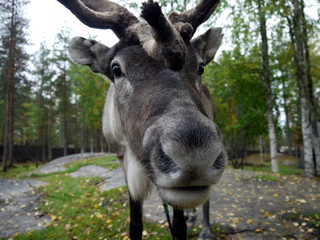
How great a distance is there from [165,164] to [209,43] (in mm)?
2623

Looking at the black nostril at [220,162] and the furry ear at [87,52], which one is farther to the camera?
the furry ear at [87,52]

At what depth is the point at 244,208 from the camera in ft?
20.2

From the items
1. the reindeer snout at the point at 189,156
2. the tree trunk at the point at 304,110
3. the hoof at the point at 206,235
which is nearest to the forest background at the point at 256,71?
the tree trunk at the point at 304,110

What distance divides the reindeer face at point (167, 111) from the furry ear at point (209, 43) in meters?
0.87

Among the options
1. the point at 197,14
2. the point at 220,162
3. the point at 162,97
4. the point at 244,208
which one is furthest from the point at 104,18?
the point at 244,208

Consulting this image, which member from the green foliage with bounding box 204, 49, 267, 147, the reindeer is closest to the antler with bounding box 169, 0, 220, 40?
the reindeer

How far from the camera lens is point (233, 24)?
431 inches

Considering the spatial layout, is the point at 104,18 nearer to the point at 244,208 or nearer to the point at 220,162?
the point at 220,162

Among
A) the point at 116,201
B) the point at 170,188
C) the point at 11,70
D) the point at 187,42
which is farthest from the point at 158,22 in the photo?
the point at 11,70

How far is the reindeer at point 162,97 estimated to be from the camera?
1505 millimetres

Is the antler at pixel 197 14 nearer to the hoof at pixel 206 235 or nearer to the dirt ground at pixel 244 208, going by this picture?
the hoof at pixel 206 235

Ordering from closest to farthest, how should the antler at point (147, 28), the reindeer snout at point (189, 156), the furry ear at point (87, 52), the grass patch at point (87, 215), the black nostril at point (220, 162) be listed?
the reindeer snout at point (189, 156), the black nostril at point (220, 162), the antler at point (147, 28), the furry ear at point (87, 52), the grass patch at point (87, 215)

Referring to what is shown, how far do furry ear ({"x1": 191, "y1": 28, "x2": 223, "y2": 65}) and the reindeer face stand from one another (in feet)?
2.86

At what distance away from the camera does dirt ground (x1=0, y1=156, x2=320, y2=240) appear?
16.0ft
